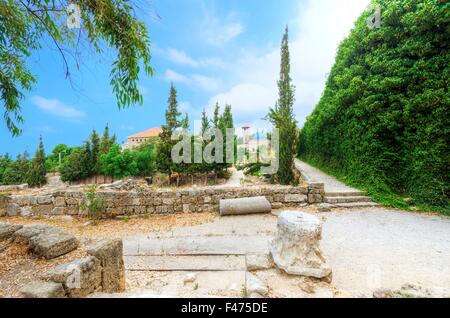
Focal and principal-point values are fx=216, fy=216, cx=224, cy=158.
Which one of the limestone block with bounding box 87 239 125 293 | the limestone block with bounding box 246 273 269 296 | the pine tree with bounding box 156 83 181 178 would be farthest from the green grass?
the pine tree with bounding box 156 83 181 178

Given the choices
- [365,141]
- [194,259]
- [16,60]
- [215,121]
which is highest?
[215,121]

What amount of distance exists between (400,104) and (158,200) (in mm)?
8834

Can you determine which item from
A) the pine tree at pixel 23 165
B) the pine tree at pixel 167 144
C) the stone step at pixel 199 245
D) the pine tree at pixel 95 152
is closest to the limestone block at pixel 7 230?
the stone step at pixel 199 245

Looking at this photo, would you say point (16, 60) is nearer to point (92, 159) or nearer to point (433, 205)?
point (433, 205)

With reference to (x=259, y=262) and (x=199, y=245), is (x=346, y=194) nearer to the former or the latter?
(x=199, y=245)

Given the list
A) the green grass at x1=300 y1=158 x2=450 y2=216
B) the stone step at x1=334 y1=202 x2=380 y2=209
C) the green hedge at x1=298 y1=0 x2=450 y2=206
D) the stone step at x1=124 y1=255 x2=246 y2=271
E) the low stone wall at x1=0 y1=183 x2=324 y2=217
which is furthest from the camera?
the low stone wall at x1=0 y1=183 x2=324 y2=217

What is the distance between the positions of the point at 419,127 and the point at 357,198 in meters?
2.89

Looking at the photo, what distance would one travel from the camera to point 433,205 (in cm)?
640

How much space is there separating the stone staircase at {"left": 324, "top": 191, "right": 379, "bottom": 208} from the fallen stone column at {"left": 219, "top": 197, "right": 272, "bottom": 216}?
88.2 inches

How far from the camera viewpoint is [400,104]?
7348mm

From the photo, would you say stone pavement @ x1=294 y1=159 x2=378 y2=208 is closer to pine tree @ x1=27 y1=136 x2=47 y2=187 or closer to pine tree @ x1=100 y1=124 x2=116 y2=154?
pine tree @ x1=100 y1=124 x2=116 y2=154

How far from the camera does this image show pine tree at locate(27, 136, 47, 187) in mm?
27347

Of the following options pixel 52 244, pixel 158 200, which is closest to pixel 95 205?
pixel 158 200

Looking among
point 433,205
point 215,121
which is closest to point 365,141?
point 433,205
